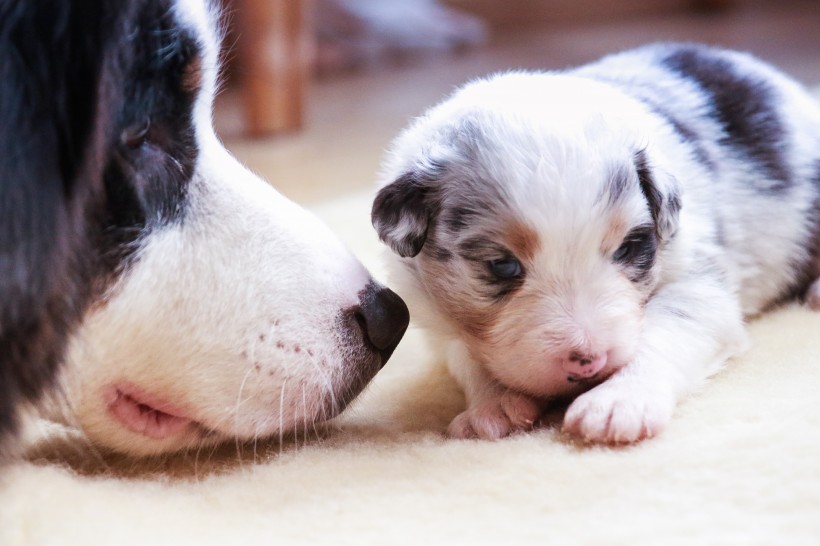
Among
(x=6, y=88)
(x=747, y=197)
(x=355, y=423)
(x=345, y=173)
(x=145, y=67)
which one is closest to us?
(x=6, y=88)

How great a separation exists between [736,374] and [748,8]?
5.92m

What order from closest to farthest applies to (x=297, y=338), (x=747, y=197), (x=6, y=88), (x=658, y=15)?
(x=6, y=88)
(x=297, y=338)
(x=747, y=197)
(x=658, y=15)

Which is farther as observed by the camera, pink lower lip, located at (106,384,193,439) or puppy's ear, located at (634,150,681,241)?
puppy's ear, located at (634,150,681,241)

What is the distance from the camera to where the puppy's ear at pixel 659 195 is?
162 cm

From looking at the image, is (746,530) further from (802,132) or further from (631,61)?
(631,61)

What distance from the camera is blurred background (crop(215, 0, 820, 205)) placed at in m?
3.65

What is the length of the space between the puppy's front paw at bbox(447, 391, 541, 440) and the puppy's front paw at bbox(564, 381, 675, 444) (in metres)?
0.12

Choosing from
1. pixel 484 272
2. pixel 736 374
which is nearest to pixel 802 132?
pixel 736 374

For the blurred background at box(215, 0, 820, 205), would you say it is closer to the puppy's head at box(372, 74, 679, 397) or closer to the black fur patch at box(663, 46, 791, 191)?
the puppy's head at box(372, 74, 679, 397)

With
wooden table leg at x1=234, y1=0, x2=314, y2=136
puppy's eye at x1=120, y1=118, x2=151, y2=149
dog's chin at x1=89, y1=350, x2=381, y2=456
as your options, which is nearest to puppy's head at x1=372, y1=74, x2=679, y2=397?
dog's chin at x1=89, y1=350, x2=381, y2=456

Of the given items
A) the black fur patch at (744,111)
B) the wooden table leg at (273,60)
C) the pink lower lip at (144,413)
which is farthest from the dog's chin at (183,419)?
the wooden table leg at (273,60)

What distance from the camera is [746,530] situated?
3.33 ft

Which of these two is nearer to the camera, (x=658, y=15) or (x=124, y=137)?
(x=124, y=137)

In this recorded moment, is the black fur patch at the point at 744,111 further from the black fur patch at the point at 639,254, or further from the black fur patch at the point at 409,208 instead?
the black fur patch at the point at 409,208
